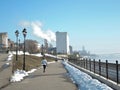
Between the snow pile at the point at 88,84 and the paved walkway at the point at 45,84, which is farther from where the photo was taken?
the paved walkway at the point at 45,84

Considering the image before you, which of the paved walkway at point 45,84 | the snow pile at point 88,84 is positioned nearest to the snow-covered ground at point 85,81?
the snow pile at point 88,84

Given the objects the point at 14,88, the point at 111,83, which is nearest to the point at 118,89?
the point at 111,83

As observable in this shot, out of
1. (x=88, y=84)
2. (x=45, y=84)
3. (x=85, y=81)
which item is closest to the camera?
(x=88, y=84)

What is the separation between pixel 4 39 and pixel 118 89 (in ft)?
538

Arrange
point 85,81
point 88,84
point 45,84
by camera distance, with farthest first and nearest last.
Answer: point 45,84 → point 85,81 → point 88,84

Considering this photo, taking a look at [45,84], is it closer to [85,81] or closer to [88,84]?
[85,81]

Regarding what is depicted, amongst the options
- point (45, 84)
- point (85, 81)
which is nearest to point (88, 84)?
point (85, 81)

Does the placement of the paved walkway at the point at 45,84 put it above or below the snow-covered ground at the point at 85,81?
below

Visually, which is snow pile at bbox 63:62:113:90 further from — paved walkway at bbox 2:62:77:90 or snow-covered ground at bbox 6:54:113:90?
paved walkway at bbox 2:62:77:90

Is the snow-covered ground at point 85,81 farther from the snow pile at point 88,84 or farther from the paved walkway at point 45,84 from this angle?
the paved walkway at point 45,84

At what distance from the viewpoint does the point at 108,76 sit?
820 inches

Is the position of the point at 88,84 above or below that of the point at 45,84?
above

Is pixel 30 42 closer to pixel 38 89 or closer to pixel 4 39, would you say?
pixel 4 39

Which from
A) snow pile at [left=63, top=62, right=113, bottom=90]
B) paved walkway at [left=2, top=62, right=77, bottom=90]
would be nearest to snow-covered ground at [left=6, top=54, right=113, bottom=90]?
snow pile at [left=63, top=62, right=113, bottom=90]
